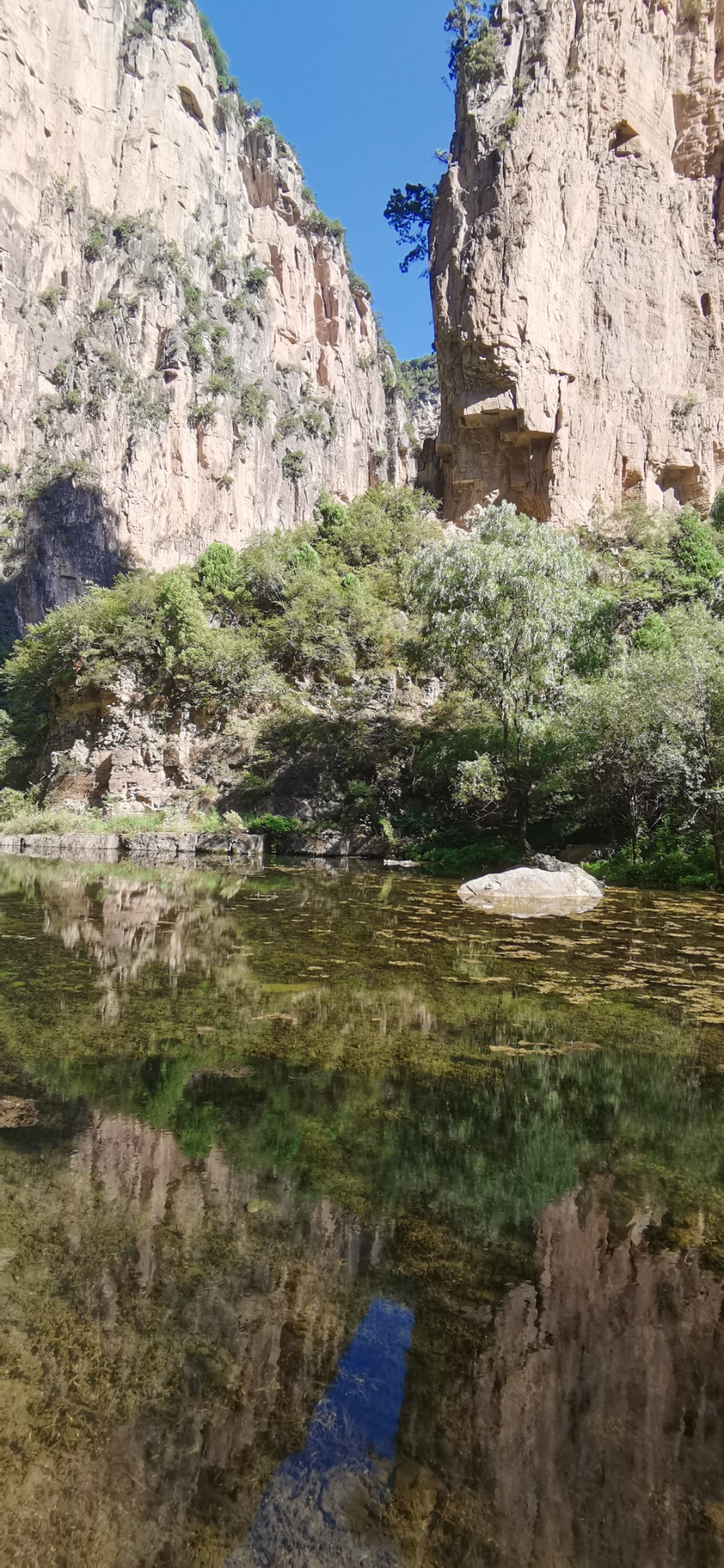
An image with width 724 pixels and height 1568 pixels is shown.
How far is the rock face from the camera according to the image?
37.6 ft

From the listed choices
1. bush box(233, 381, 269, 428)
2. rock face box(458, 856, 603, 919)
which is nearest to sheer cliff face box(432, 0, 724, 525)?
rock face box(458, 856, 603, 919)

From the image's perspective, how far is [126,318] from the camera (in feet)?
175

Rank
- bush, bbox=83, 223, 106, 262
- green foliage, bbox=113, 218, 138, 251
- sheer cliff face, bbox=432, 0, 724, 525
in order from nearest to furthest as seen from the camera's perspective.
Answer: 1. sheer cliff face, bbox=432, 0, 724, 525
2. bush, bbox=83, 223, 106, 262
3. green foliage, bbox=113, 218, 138, 251

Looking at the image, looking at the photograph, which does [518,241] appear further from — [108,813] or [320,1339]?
[320,1339]

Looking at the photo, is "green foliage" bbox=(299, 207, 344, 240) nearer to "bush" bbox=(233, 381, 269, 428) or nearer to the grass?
"bush" bbox=(233, 381, 269, 428)

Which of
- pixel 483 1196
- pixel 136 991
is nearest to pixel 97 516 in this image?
pixel 136 991

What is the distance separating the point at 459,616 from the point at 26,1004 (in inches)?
544

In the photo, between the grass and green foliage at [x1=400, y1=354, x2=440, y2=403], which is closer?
the grass

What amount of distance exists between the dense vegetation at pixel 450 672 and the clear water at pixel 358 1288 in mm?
10562

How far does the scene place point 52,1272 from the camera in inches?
94.7

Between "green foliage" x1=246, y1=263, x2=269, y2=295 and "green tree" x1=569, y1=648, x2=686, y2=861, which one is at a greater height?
"green foliage" x1=246, y1=263, x2=269, y2=295

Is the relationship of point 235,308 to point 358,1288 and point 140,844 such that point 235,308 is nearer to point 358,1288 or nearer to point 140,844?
point 140,844

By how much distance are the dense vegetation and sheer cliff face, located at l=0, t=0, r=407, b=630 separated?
70.1 ft

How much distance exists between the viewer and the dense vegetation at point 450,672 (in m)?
15.5
